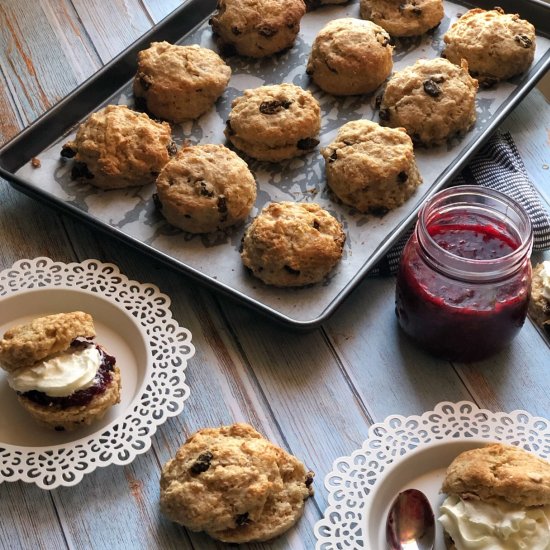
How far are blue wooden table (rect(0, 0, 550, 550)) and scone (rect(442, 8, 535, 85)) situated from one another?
1.15ft

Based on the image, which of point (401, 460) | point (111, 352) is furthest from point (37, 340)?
point (401, 460)

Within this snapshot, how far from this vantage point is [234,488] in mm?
1862

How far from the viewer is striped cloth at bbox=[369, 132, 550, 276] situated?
2.46 meters

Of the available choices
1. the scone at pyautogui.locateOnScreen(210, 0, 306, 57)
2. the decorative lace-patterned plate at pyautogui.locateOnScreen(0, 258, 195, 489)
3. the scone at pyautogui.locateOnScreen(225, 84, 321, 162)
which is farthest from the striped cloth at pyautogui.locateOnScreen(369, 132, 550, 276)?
the scone at pyautogui.locateOnScreen(210, 0, 306, 57)

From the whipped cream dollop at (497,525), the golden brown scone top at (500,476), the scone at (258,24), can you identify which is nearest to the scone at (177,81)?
the scone at (258,24)

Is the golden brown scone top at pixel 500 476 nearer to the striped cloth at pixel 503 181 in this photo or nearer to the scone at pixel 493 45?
the striped cloth at pixel 503 181

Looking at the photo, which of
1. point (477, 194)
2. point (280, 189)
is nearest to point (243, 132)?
point (280, 189)

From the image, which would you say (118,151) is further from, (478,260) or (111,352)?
(478,260)

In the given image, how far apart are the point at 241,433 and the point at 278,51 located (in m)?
1.51

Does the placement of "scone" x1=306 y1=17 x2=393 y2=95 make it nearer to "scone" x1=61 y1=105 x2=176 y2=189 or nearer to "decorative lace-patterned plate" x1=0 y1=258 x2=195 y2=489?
"scone" x1=61 y1=105 x2=176 y2=189

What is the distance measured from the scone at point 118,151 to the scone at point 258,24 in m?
0.53

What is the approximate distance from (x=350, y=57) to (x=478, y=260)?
103 centimetres

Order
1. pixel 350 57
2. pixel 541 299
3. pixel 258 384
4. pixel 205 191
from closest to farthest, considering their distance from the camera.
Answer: pixel 258 384 → pixel 541 299 → pixel 205 191 → pixel 350 57

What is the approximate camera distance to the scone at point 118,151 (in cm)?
255
